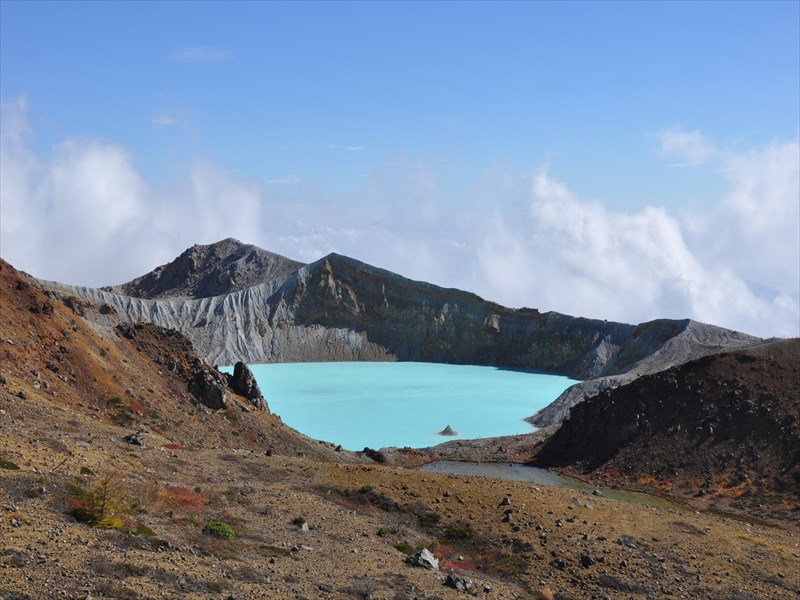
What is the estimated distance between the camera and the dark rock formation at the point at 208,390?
5359cm

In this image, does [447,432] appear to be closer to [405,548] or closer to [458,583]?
[405,548]

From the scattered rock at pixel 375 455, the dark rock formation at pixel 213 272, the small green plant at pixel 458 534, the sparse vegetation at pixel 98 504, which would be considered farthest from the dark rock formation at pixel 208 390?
the dark rock formation at pixel 213 272

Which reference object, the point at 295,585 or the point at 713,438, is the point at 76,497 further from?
the point at 713,438

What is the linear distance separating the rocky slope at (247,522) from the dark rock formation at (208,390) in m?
2.41

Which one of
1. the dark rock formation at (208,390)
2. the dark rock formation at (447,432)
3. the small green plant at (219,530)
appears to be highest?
the dark rock formation at (208,390)

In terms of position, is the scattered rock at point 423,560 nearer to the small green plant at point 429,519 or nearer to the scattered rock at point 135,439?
the small green plant at point 429,519

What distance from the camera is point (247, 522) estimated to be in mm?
30375

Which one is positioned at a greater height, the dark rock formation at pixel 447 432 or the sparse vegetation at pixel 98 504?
the dark rock formation at pixel 447 432

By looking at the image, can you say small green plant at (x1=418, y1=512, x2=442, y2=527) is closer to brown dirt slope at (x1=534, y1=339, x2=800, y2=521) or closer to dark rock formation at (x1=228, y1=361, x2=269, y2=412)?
brown dirt slope at (x1=534, y1=339, x2=800, y2=521)

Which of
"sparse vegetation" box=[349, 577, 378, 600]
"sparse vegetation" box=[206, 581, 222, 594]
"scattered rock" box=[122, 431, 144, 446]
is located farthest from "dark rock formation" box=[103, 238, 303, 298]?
"sparse vegetation" box=[206, 581, 222, 594]

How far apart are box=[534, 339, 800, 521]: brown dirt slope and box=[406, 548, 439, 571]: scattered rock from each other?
98.8 ft

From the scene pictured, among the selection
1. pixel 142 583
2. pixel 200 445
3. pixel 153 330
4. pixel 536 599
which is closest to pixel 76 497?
pixel 142 583

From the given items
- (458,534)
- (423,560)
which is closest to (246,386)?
(458,534)

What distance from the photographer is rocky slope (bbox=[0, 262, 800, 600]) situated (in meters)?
22.9
